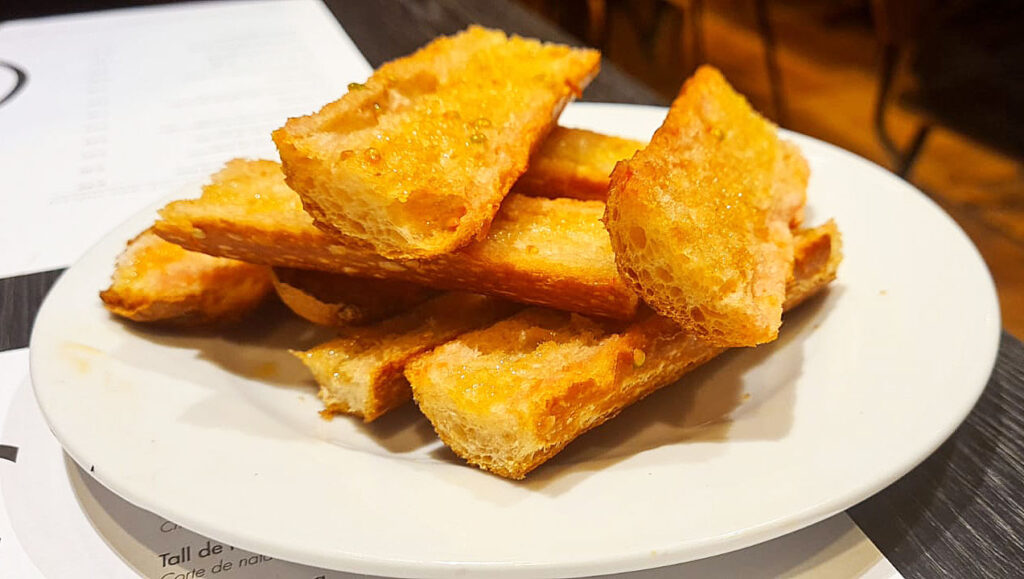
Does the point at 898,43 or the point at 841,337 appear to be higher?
the point at 841,337

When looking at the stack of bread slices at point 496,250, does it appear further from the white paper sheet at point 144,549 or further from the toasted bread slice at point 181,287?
the white paper sheet at point 144,549

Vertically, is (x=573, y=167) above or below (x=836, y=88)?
above

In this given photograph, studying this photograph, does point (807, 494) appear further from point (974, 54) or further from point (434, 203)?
point (974, 54)

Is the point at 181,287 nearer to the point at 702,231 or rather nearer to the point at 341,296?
the point at 341,296

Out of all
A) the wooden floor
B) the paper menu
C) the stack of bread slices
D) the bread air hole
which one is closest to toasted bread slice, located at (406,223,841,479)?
the stack of bread slices

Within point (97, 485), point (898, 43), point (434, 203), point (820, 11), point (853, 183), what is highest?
point (434, 203)

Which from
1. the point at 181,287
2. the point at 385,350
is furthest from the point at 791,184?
the point at 181,287

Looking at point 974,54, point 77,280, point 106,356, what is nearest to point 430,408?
point 106,356
